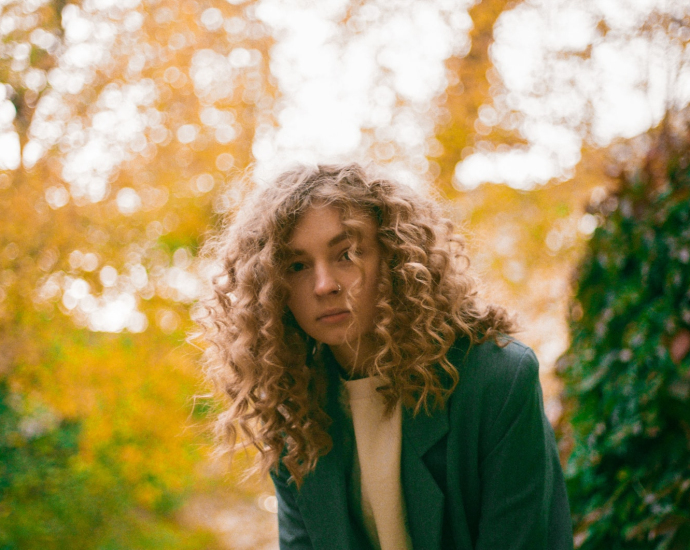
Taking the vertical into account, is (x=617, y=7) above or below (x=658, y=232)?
above

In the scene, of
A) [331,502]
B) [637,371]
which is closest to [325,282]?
[331,502]

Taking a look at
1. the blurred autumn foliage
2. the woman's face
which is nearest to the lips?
the woman's face

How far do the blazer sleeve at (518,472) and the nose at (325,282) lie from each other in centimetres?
56

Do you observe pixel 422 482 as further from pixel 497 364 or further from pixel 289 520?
pixel 289 520

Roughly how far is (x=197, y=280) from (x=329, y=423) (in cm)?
238

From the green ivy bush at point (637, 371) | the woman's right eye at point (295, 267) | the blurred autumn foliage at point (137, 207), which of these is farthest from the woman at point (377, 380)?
the blurred autumn foliage at point (137, 207)

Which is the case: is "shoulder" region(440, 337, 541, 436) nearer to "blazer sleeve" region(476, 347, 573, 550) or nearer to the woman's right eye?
"blazer sleeve" region(476, 347, 573, 550)

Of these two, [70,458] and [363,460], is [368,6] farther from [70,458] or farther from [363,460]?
[70,458]

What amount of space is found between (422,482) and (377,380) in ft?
1.15

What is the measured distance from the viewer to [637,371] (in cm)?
214

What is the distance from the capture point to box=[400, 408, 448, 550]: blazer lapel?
5.30 feet

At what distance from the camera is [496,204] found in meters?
4.19

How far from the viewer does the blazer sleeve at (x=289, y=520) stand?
6.29ft

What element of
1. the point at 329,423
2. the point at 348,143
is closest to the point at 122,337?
the point at 348,143
